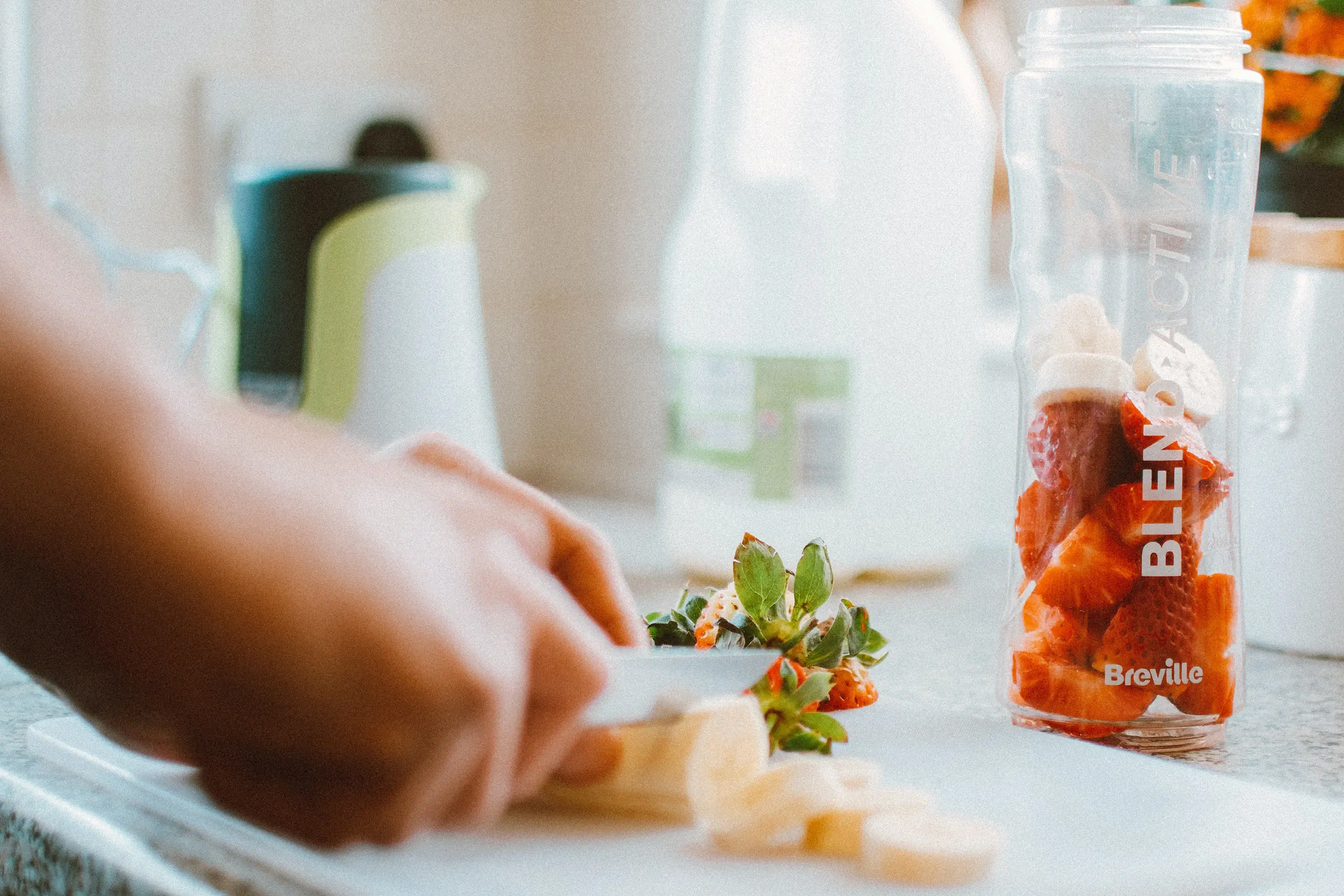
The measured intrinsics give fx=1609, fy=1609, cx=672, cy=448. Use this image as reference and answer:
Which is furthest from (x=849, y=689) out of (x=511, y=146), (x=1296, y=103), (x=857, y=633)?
(x=511, y=146)

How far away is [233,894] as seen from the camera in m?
0.42

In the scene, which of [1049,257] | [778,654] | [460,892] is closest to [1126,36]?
[1049,257]

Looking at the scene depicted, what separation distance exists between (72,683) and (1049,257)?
39 centimetres

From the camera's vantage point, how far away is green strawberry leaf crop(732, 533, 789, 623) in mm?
566

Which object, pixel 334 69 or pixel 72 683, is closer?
pixel 72 683

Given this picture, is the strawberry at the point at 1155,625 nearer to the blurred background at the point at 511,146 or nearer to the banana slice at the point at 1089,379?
the banana slice at the point at 1089,379

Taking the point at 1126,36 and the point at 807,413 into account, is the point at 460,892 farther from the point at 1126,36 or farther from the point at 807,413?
the point at 807,413

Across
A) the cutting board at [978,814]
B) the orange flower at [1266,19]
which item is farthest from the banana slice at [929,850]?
the orange flower at [1266,19]

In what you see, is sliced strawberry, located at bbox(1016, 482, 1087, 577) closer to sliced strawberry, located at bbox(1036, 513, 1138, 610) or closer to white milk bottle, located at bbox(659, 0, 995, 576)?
sliced strawberry, located at bbox(1036, 513, 1138, 610)

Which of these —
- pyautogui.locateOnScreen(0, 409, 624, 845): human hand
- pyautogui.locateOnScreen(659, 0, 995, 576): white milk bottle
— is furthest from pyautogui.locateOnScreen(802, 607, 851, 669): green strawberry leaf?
pyautogui.locateOnScreen(659, 0, 995, 576): white milk bottle

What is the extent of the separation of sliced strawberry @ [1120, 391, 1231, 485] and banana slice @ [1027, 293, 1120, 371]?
0.02m

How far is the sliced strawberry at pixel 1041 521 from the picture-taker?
564 millimetres

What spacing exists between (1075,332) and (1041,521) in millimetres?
68

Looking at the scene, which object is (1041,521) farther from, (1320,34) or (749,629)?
(1320,34)
